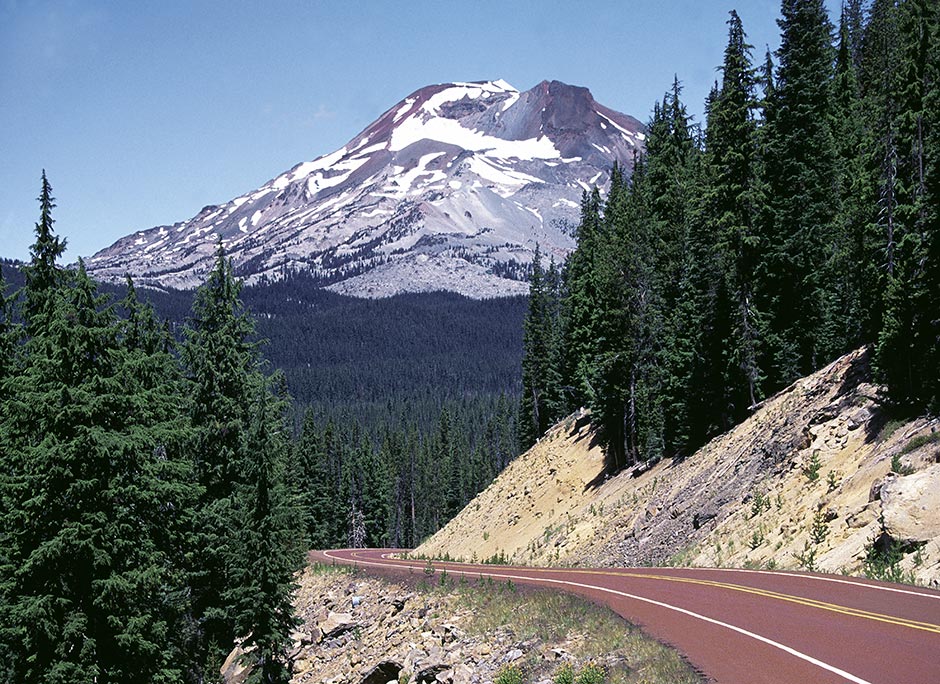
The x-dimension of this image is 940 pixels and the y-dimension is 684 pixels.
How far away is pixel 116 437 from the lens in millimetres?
19000

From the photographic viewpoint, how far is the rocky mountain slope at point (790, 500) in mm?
18781

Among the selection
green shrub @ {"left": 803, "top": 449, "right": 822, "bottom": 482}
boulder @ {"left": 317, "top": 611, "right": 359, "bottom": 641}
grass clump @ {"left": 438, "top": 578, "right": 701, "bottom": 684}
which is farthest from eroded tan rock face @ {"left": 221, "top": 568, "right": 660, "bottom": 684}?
green shrub @ {"left": 803, "top": 449, "right": 822, "bottom": 482}

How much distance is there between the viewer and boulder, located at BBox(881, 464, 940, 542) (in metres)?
17.9

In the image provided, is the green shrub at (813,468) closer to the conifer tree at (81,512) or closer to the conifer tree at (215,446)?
the conifer tree at (215,446)

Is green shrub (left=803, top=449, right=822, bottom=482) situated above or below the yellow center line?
above

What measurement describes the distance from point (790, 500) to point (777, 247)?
14.0 meters

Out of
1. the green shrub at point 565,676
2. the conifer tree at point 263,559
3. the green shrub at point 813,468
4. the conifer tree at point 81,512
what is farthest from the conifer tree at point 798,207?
the conifer tree at point 81,512

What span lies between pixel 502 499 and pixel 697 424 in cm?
2037

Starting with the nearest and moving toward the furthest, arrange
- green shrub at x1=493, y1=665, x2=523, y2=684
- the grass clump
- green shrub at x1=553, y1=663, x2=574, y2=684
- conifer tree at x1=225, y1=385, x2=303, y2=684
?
the grass clump < green shrub at x1=553, y1=663, x2=574, y2=684 < green shrub at x1=493, y1=665, x2=523, y2=684 < conifer tree at x1=225, y1=385, x2=303, y2=684

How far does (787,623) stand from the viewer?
13.6 meters

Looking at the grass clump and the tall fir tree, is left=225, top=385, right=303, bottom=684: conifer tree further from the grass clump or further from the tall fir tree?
the grass clump

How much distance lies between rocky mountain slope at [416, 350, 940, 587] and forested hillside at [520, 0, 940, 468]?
1.72m

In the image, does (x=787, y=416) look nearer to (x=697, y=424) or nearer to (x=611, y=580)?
(x=697, y=424)

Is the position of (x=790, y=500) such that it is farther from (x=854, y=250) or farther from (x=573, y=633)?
(x=573, y=633)
